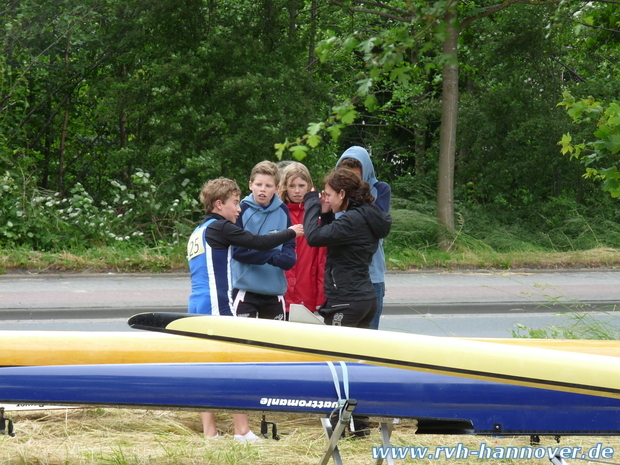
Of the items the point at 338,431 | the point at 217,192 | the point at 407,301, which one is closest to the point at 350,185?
the point at 217,192

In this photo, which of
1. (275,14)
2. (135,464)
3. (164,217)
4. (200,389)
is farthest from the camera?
(275,14)

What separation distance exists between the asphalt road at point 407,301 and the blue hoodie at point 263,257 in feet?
10.6

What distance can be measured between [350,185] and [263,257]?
67cm

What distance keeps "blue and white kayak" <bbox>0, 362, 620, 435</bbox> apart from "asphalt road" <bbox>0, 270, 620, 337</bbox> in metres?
3.99

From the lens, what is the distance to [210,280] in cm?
420

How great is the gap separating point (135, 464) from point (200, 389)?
1.99 ft

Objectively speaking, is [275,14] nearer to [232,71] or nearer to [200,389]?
[232,71]

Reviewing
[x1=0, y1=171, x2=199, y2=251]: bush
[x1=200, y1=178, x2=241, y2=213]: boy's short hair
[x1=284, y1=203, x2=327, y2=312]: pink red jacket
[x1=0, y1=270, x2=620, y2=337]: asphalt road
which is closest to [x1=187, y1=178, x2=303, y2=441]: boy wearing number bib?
[x1=200, y1=178, x2=241, y2=213]: boy's short hair

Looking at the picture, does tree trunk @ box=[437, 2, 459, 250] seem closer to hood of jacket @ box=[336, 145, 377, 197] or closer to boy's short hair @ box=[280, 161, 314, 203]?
hood of jacket @ box=[336, 145, 377, 197]

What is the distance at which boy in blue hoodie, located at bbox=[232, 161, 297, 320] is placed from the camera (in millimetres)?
4398

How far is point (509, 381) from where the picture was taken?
311 cm

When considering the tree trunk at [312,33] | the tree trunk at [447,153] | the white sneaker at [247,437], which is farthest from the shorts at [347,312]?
the tree trunk at [312,33]

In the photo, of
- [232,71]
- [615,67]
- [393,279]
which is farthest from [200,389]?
[615,67]

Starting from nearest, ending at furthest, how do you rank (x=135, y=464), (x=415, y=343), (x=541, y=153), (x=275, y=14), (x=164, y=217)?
(x=415, y=343), (x=135, y=464), (x=164, y=217), (x=275, y=14), (x=541, y=153)
